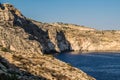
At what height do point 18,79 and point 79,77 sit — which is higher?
point 18,79

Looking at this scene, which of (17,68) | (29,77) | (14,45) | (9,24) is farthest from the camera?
(9,24)

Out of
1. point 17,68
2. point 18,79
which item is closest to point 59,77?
point 17,68

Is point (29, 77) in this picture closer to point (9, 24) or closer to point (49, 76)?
point (49, 76)

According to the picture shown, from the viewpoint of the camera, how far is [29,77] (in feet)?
88.5

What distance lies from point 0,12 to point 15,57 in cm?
13045

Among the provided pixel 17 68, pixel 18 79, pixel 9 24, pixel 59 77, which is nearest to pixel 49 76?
pixel 59 77

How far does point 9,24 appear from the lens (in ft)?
511

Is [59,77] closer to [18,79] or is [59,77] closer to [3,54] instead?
[3,54]

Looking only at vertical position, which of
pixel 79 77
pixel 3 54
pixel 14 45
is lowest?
pixel 14 45

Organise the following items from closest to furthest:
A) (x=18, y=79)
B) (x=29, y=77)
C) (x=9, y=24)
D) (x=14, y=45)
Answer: (x=18, y=79)
(x=29, y=77)
(x=14, y=45)
(x=9, y=24)

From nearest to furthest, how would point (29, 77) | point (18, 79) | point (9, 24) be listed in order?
1. point (18, 79)
2. point (29, 77)
3. point (9, 24)

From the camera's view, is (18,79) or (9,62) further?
(9,62)

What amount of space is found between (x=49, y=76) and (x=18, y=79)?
7.80 metres

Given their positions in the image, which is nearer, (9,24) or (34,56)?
(34,56)
